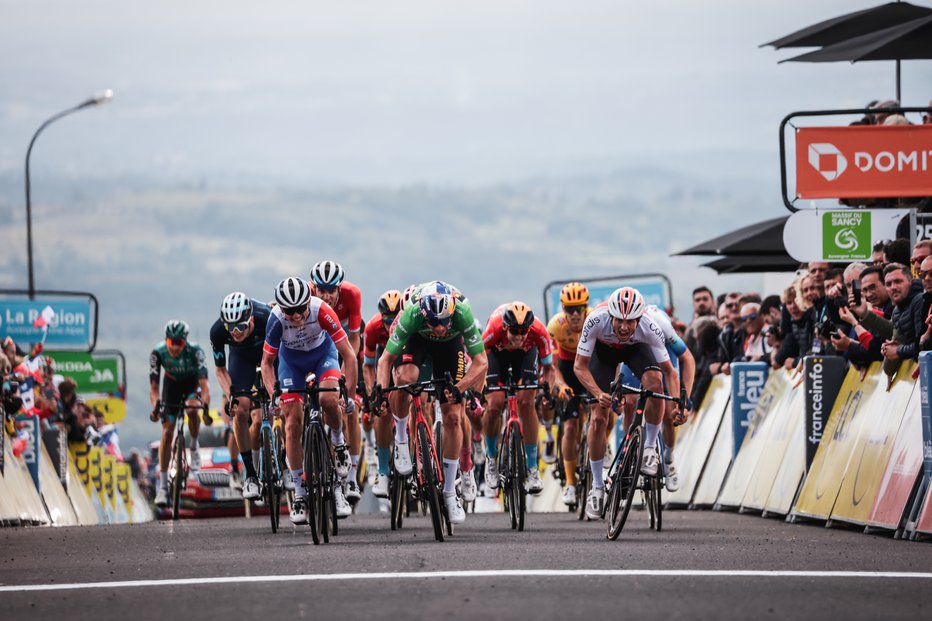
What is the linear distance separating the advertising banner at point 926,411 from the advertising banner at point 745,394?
6200 millimetres

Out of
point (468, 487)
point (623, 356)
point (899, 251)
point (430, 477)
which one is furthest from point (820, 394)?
point (430, 477)

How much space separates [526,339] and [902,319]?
13.5 feet

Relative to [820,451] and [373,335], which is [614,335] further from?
[373,335]

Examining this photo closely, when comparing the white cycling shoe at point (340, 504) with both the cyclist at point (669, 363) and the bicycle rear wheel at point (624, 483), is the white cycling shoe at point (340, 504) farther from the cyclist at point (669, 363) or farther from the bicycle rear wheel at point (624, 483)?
the cyclist at point (669, 363)

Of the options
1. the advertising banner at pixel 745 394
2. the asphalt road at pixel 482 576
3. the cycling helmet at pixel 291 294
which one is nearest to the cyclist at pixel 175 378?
the asphalt road at pixel 482 576

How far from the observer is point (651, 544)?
12.9m

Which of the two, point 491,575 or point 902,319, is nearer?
point 491,575

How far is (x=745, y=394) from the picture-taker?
19.6m

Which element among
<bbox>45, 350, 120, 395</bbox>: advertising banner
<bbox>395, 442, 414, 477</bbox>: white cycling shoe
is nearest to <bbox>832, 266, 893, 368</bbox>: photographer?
<bbox>395, 442, 414, 477</bbox>: white cycling shoe

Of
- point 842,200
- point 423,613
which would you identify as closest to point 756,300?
point 842,200

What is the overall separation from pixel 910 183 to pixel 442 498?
6226 mm

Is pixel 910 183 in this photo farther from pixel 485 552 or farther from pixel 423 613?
pixel 423 613

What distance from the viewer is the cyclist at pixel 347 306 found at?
52.3 feet

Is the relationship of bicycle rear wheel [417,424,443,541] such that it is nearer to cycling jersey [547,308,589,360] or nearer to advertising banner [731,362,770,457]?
cycling jersey [547,308,589,360]
